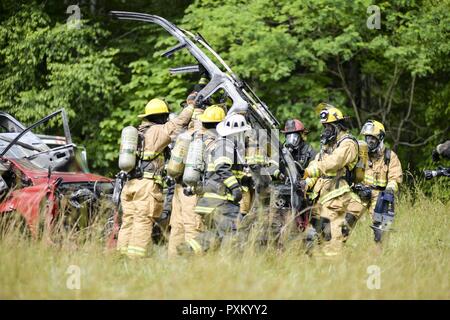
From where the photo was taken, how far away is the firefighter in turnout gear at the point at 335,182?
7.61 meters

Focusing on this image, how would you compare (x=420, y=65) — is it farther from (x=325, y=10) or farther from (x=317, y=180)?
(x=317, y=180)

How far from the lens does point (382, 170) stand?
902cm

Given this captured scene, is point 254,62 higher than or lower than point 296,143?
higher

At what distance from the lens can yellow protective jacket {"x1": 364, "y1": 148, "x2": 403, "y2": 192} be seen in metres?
8.98

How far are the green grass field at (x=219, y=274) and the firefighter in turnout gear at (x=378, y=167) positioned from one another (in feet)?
5.94

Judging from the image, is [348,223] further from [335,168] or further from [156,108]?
[156,108]

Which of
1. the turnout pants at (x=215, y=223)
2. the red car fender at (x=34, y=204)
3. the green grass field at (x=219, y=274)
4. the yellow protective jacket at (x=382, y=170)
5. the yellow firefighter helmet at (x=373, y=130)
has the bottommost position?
the green grass field at (x=219, y=274)

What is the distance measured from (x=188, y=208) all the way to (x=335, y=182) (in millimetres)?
1629

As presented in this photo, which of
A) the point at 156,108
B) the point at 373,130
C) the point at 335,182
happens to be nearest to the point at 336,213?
the point at 335,182

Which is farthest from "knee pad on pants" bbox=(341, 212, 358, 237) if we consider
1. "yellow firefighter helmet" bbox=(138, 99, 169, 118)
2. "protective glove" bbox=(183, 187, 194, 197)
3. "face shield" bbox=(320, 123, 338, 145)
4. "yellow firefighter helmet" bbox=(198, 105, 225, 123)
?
"yellow firefighter helmet" bbox=(138, 99, 169, 118)

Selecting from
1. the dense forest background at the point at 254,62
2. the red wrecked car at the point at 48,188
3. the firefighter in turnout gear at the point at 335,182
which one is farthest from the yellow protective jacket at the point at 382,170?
the dense forest background at the point at 254,62

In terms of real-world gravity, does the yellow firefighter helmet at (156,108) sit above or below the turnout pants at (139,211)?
above

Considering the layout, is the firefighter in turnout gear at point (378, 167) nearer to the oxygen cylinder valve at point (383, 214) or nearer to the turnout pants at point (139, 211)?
the oxygen cylinder valve at point (383, 214)

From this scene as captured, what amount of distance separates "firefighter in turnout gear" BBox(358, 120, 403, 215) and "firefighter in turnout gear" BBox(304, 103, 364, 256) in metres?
1.10
